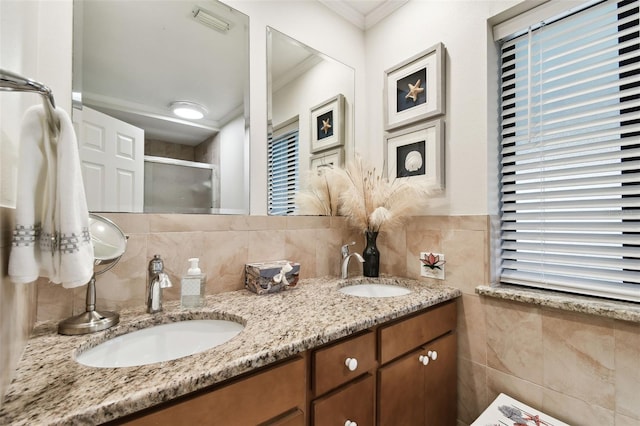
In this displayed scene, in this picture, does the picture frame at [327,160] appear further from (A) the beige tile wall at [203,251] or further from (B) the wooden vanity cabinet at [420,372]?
(B) the wooden vanity cabinet at [420,372]

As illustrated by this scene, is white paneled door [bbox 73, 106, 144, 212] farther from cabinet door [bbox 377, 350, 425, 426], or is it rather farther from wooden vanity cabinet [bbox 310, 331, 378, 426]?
cabinet door [bbox 377, 350, 425, 426]

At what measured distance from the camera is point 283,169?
1.55m

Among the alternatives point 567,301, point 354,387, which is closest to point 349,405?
point 354,387

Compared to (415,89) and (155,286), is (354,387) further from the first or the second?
(415,89)

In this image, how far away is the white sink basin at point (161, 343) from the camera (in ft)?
2.70

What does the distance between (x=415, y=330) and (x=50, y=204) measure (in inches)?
48.3

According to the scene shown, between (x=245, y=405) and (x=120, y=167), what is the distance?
0.96 m

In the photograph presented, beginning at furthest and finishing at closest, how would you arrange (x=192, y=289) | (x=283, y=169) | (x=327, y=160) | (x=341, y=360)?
(x=327, y=160) < (x=283, y=169) < (x=192, y=289) < (x=341, y=360)

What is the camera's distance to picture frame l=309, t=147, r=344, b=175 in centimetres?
170

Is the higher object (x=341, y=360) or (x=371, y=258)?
(x=371, y=258)

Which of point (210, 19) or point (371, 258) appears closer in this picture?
point (210, 19)

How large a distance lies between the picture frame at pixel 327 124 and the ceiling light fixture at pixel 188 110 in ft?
2.07

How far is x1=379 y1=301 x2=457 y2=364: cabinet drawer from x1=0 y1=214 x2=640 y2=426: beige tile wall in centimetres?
12

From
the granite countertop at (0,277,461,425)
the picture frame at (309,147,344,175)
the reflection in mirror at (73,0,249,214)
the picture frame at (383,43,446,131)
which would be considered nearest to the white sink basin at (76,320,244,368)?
the granite countertop at (0,277,461,425)
